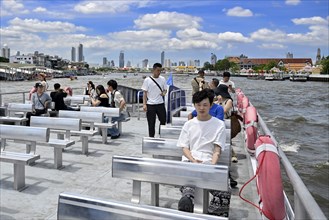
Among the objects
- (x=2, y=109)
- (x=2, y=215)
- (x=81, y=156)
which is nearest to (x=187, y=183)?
(x=2, y=215)

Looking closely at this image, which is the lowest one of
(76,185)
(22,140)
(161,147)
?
(76,185)

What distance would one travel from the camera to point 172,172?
3.32 meters

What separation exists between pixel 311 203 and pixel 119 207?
4.05 ft

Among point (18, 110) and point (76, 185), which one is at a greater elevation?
point (18, 110)

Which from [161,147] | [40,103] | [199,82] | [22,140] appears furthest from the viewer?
[199,82]

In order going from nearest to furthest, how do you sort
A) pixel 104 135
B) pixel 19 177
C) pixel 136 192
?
pixel 136 192 → pixel 19 177 → pixel 104 135

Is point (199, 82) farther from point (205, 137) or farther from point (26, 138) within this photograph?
point (205, 137)

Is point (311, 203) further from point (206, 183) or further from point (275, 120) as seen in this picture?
point (275, 120)

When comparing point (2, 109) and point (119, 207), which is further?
point (2, 109)

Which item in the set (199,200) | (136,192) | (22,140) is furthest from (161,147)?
(22,140)

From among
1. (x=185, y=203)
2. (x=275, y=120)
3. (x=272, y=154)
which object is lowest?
(x=275, y=120)

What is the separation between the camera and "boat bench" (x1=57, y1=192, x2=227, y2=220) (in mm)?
2209

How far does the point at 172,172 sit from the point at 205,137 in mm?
806

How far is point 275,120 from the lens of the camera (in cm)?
2220
